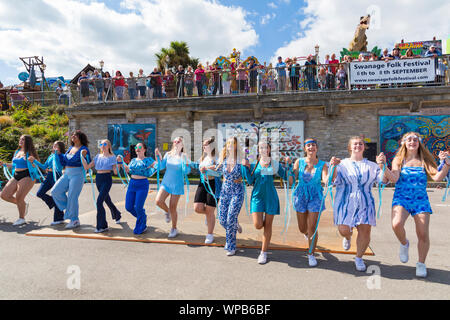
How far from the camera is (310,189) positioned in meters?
4.23

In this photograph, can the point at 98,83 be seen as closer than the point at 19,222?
No

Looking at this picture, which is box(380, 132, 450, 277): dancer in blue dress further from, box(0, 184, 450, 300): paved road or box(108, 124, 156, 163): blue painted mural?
box(108, 124, 156, 163): blue painted mural

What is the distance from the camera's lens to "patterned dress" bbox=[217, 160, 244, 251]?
14.7 feet

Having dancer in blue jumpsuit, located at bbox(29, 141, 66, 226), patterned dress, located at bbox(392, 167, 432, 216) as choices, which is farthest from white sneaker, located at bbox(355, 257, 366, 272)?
dancer in blue jumpsuit, located at bbox(29, 141, 66, 226)

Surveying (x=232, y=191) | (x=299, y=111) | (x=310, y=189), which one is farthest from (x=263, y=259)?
(x=299, y=111)

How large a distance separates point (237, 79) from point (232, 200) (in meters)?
11.6

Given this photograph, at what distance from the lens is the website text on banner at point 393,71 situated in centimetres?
1230

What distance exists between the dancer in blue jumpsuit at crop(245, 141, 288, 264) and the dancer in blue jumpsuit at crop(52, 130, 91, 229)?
3.94 m

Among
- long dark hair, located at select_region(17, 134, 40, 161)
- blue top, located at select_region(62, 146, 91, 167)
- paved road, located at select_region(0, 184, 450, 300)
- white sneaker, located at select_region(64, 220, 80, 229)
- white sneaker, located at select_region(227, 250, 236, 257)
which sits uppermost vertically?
long dark hair, located at select_region(17, 134, 40, 161)

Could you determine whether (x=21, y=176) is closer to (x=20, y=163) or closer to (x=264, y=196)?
(x=20, y=163)

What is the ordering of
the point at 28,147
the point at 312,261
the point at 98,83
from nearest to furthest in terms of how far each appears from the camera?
the point at 312,261 < the point at 28,147 < the point at 98,83

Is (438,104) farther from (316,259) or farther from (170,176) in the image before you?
(170,176)

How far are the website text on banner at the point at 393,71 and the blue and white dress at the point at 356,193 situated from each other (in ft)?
36.3

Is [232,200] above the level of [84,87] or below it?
below
